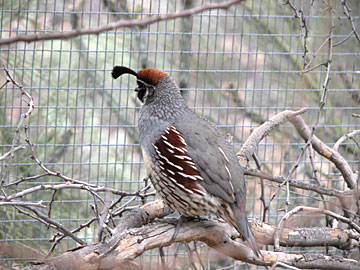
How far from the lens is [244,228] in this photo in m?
2.58

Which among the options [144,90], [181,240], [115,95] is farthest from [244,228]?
[115,95]

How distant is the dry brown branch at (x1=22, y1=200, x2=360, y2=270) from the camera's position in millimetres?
2162

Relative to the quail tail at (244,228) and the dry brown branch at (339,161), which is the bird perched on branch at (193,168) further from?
the dry brown branch at (339,161)

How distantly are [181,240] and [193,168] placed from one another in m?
0.37

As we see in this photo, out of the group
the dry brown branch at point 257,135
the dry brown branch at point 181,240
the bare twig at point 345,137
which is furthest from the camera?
the bare twig at point 345,137

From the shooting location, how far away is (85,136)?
5750mm

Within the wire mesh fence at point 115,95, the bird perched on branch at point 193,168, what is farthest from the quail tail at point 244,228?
the wire mesh fence at point 115,95

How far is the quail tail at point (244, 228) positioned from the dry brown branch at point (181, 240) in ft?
0.27

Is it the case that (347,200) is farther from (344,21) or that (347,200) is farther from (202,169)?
(344,21)

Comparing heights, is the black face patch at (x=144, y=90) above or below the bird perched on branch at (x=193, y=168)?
above

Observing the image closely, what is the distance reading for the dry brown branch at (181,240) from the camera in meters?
2.16

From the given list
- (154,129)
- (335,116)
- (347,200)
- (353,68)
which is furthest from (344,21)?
(154,129)

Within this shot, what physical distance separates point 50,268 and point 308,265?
1.32m

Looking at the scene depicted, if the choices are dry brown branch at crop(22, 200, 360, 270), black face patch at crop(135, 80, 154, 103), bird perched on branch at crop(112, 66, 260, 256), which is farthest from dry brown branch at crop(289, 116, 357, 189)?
black face patch at crop(135, 80, 154, 103)
